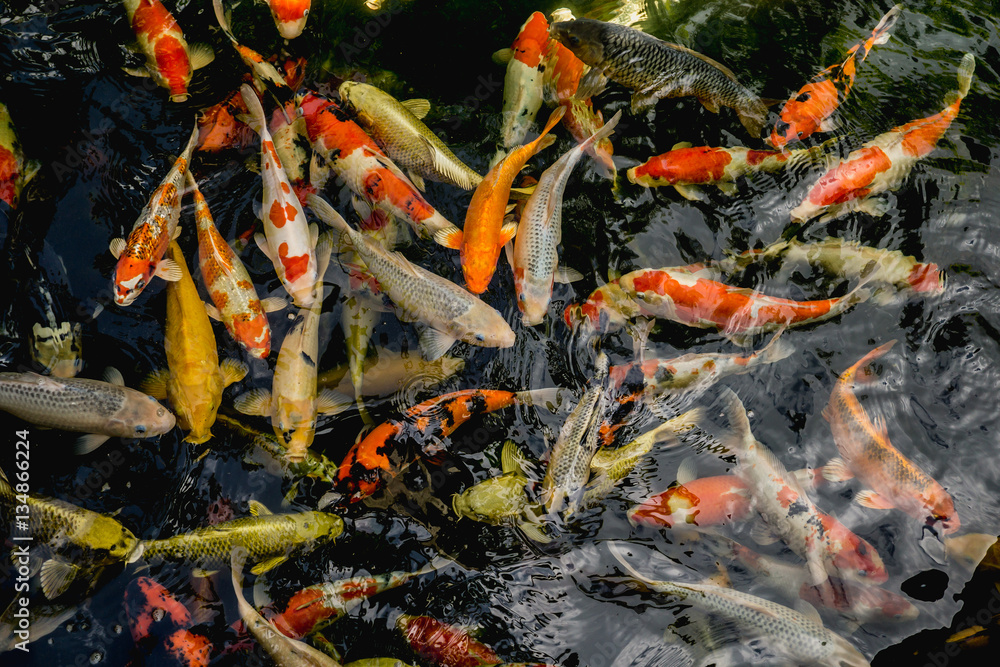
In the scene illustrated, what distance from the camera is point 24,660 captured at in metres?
3.55

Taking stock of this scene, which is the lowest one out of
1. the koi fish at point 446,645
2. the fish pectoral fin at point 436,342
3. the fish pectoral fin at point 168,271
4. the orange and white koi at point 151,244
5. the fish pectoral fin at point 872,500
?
the fish pectoral fin at point 872,500

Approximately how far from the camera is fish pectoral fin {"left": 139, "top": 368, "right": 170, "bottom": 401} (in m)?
3.97

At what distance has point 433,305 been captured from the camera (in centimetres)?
391

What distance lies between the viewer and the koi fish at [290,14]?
434cm

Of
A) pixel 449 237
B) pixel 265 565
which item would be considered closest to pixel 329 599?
pixel 265 565

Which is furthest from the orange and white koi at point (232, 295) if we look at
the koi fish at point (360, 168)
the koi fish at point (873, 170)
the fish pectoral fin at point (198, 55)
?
the koi fish at point (873, 170)

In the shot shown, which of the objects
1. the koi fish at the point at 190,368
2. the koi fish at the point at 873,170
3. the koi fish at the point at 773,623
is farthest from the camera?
the koi fish at the point at 873,170

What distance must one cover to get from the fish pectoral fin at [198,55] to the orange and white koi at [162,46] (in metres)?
A: 0.03

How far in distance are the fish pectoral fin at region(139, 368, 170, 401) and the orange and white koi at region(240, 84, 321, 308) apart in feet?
3.27

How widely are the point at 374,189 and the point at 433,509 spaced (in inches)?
86.4

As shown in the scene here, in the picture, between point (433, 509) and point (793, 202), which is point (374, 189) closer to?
point (433, 509)

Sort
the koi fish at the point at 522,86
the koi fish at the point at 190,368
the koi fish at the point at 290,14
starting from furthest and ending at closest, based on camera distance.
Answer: the koi fish at the point at 522,86
the koi fish at the point at 290,14
the koi fish at the point at 190,368

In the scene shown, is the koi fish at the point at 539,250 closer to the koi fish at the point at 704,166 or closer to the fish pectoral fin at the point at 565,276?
the fish pectoral fin at the point at 565,276

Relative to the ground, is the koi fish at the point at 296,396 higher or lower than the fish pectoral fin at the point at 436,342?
higher
